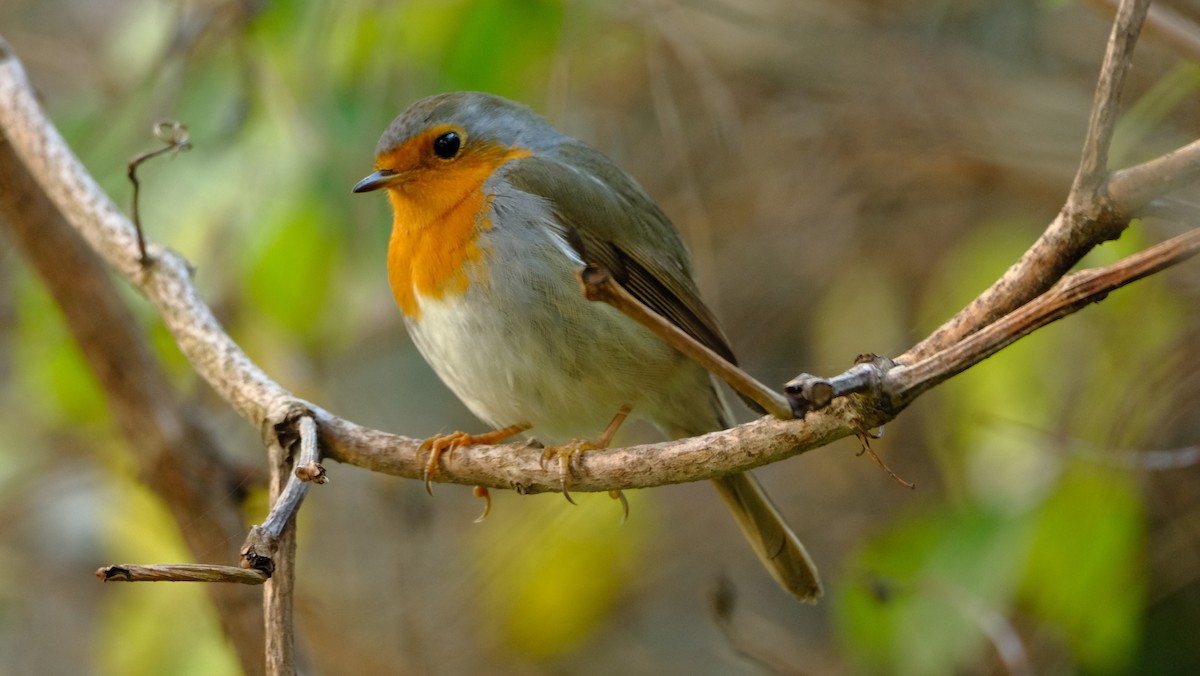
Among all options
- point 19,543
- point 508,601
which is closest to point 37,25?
point 19,543

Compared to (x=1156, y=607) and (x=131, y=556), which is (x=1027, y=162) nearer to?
(x=1156, y=607)

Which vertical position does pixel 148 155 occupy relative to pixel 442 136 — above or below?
below

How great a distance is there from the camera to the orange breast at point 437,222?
2.69 m

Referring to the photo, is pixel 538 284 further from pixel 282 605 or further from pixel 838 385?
pixel 838 385

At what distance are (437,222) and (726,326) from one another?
198 centimetres

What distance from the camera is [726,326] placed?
456 centimetres

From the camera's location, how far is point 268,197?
10.4 ft

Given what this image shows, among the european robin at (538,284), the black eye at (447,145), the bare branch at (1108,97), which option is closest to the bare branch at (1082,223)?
the bare branch at (1108,97)

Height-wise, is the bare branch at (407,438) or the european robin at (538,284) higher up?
the european robin at (538,284)

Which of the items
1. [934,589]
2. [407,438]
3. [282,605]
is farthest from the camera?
[934,589]

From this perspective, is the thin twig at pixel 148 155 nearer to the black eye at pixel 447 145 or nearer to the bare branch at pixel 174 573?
the black eye at pixel 447 145

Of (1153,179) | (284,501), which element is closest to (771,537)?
(284,501)

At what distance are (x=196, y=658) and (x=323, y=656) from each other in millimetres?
683

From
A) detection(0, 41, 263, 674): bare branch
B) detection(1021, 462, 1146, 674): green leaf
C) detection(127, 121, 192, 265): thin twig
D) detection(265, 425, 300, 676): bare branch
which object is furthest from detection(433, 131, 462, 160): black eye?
detection(1021, 462, 1146, 674): green leaf
